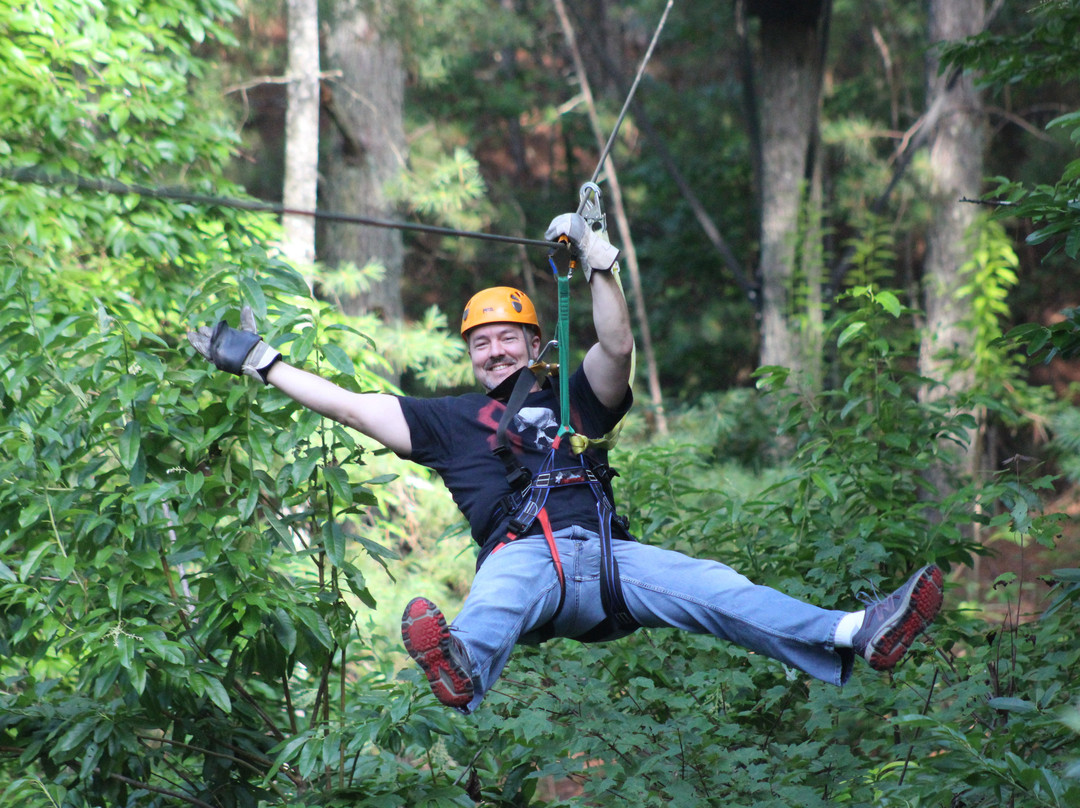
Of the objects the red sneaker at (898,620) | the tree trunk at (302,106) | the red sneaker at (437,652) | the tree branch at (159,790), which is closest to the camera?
the red sneaker at (437,652)

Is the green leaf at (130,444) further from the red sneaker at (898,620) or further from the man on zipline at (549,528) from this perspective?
the red sneaker at (898,620)

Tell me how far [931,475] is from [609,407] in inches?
271

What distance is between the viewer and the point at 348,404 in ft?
11.0

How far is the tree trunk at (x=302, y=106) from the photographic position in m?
8.38

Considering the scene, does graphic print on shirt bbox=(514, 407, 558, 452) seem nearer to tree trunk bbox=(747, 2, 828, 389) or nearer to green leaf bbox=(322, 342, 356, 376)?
green leaf bbox=(322, 342, 356, 376)

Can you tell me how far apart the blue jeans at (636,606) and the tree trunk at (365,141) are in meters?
6.62

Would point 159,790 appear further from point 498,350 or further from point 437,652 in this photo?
point 498,350

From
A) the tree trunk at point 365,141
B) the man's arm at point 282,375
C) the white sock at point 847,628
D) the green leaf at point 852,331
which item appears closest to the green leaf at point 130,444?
the man's arm at point 282,375

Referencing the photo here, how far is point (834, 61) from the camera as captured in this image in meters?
15.3

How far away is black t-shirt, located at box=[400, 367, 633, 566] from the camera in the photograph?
10.9 feet

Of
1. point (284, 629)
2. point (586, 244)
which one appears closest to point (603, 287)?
point (586, 244)

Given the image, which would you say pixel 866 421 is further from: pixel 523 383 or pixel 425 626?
pixel 425 626

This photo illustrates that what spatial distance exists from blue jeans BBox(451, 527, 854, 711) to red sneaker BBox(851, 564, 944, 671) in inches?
4.8

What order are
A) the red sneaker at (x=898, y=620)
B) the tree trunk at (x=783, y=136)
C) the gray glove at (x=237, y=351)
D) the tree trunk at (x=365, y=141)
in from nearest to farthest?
the red sneaker at (x=898, y=620) → the gray glove at (x=237, y=351) → the tree trunk at (x=783, y=136) → the tree trunk at (x=365, y=141)
